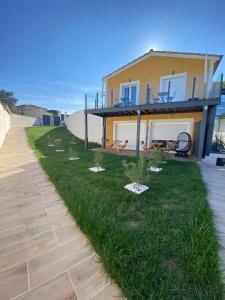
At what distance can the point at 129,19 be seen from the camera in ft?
25.2

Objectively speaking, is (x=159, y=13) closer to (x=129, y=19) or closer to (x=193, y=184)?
(x=129, y=19)

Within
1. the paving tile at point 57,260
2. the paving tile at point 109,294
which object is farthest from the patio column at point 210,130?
the paving tile at point 109,294

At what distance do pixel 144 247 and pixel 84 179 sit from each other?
3.01 meters

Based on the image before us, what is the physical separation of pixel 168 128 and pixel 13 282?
398 inches

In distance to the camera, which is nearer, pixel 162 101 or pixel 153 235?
pixel 153 235

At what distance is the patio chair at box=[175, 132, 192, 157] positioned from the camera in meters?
8.48

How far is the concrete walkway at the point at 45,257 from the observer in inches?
59.5

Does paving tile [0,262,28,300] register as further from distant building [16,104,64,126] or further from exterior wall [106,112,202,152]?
distant building [16,104,64,126]

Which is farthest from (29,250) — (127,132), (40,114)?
(40,114)

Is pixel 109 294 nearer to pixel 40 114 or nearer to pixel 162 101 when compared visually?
pixel 162 101

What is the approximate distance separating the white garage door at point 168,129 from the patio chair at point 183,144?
21.0 inches

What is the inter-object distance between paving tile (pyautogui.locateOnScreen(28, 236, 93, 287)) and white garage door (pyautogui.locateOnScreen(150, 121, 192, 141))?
29.9 ft

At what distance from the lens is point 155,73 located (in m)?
9.82

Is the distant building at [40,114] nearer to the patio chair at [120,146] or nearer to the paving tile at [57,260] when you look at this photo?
the patio chair at [120,146]
